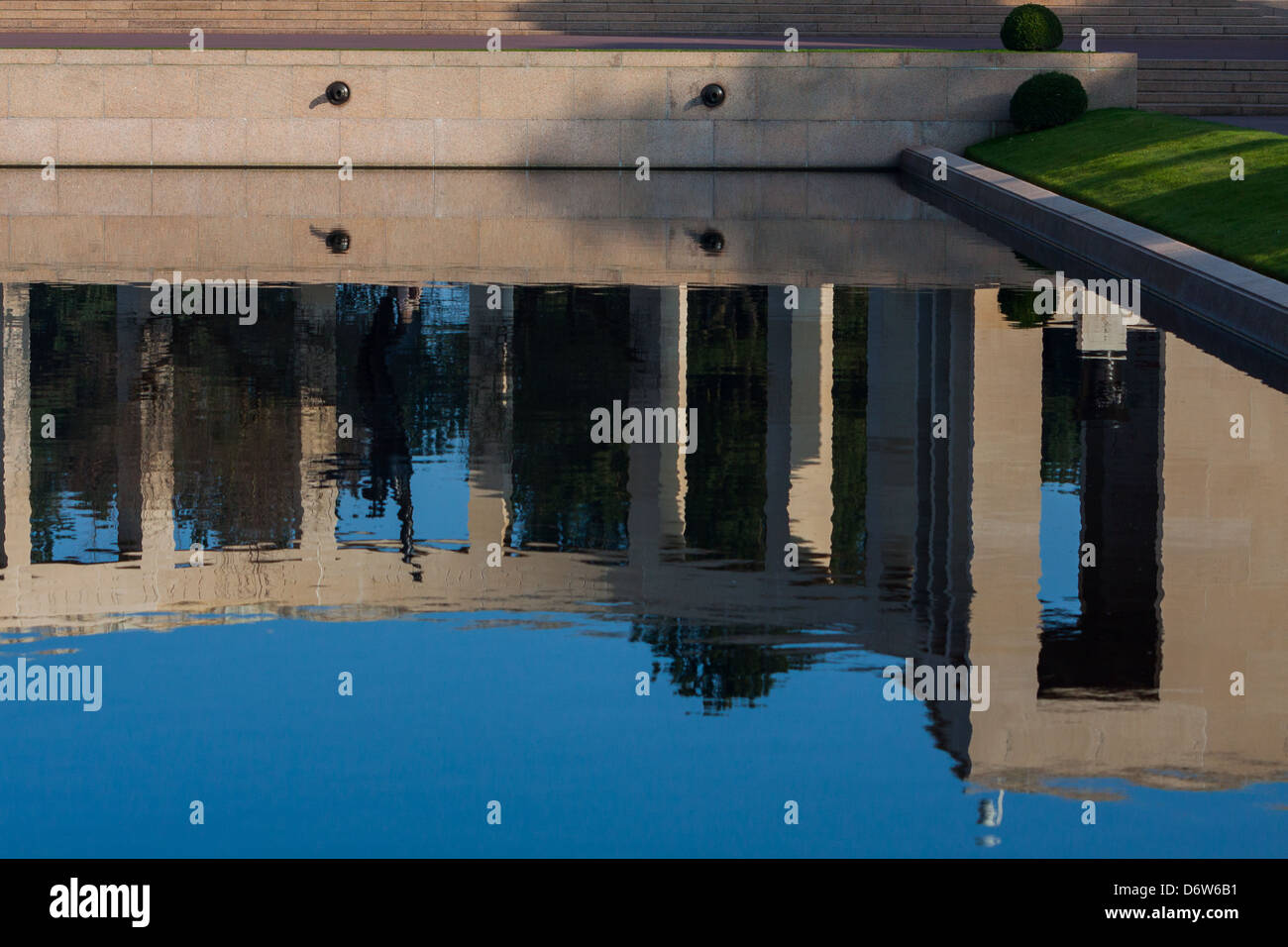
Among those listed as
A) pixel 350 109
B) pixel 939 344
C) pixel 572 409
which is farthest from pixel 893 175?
pixel 572 409

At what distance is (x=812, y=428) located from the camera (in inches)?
492

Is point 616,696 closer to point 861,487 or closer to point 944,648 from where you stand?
point 944,648

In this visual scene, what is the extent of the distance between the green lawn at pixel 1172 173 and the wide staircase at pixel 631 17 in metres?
16.7

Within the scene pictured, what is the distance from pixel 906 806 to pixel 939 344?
32.4 ft

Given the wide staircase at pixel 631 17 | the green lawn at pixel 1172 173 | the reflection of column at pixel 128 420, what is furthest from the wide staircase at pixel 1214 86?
the reflection of column at pixel 128 420

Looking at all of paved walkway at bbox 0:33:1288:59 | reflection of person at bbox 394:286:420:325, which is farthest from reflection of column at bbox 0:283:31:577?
paved walkway at bbox 0:33:1288:59

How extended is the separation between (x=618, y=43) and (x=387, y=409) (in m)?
32.0

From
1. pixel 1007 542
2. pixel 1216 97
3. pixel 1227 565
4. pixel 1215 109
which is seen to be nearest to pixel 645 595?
pixel 1007 542

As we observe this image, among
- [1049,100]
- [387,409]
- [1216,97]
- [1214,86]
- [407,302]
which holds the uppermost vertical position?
[1214,86]

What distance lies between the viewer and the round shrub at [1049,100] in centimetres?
3362

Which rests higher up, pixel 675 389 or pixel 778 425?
pixel 675 389

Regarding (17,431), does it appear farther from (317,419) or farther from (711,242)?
(711,242)

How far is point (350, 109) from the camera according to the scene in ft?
114

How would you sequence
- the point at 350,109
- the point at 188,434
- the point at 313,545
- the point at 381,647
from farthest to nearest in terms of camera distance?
the point at 350,109 → the point at 188,434 → the point at 313,545 → the point at 381,647
